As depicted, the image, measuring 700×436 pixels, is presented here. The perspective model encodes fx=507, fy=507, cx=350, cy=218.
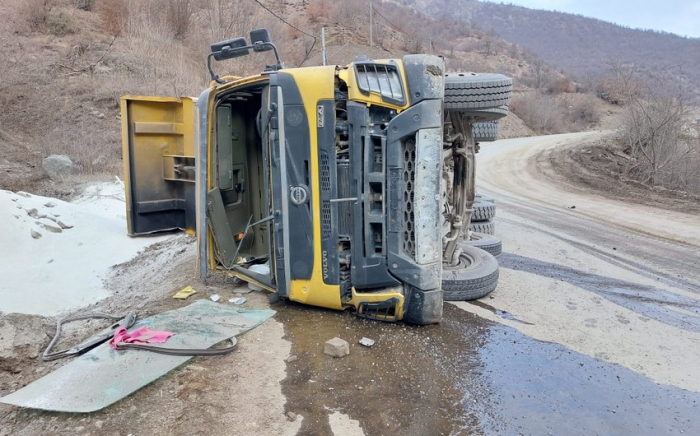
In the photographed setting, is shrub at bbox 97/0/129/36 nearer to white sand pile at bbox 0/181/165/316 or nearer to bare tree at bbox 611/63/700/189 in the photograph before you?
white sand pile at bbox 0/181/165/316

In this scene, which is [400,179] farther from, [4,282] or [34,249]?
[34,249]

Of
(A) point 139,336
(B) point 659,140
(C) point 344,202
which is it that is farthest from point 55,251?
(B) point 659,140

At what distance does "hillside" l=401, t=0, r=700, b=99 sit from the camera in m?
82.4

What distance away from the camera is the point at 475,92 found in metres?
3.71

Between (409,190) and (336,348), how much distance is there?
1.15m

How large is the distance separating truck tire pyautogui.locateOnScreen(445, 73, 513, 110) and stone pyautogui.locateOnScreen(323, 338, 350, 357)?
1877 mm

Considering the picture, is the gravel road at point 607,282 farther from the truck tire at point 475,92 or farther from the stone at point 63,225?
the stone at point 63,225

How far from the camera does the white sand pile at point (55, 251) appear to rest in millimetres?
5164

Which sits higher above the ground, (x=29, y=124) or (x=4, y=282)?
(x=29, y=124)

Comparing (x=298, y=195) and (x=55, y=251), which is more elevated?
(x=298, y=195)

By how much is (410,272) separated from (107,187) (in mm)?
8048

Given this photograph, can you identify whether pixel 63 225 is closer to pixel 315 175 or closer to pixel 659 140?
pixel 315 175

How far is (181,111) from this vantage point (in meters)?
6.77

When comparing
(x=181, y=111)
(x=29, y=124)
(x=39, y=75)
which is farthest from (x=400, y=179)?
(x=39, y=75)
